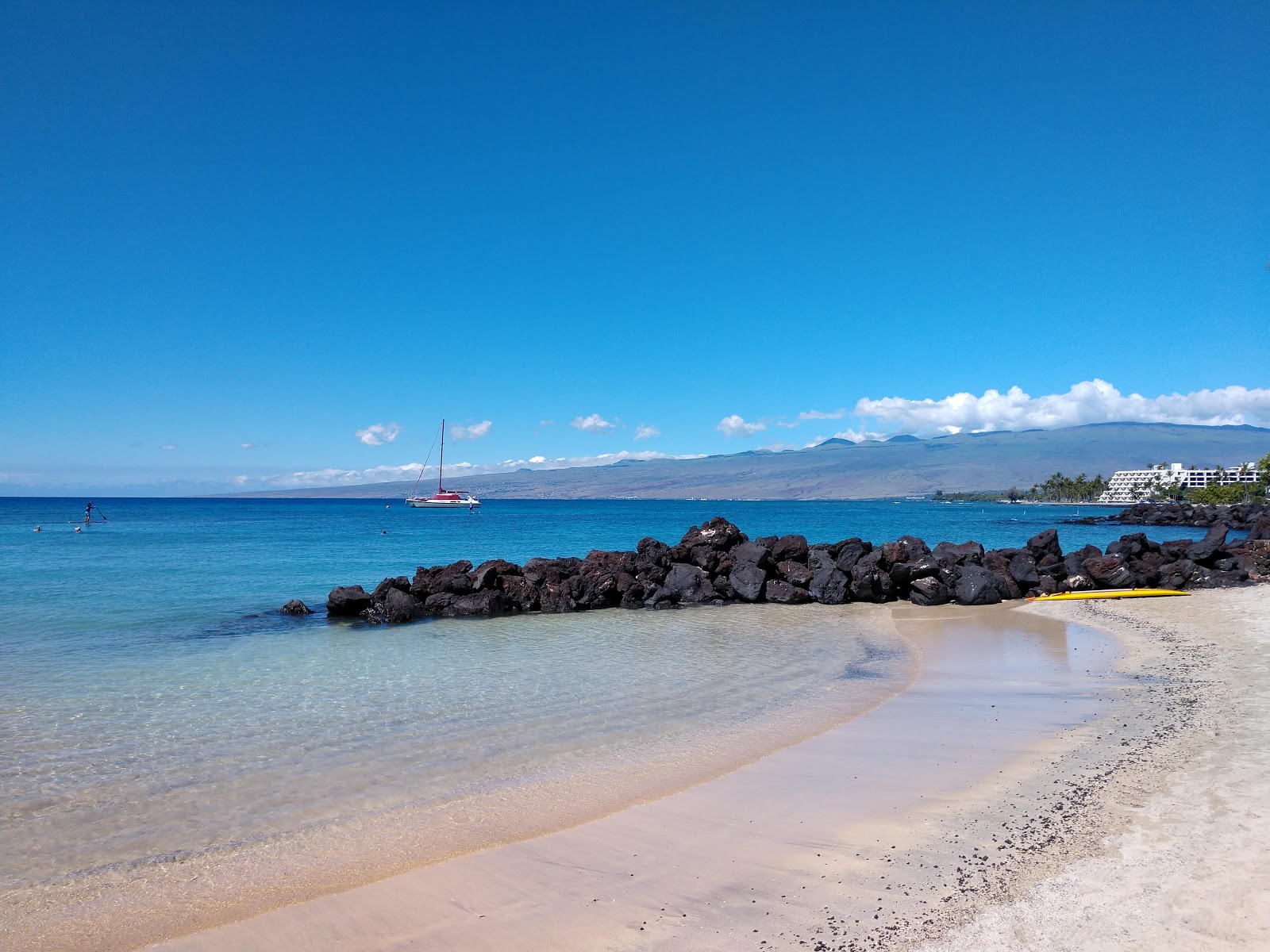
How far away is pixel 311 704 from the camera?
10477mm

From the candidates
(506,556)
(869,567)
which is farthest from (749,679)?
(506,556)

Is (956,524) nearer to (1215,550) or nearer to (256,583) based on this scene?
(1215,550)

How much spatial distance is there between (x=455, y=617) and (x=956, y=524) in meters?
84.6

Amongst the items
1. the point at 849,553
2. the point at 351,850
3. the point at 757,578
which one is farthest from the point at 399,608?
the point at 849,553

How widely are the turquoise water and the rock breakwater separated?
127cm

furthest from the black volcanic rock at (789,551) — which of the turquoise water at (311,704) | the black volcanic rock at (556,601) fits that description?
the black volcanic rock at (556,601)

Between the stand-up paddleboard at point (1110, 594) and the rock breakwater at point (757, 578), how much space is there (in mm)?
668

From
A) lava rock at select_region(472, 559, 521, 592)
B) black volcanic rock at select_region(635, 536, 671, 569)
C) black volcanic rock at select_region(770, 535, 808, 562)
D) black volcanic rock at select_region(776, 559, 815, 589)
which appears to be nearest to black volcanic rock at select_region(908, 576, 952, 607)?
black volcanic rock at select_region(776, 559, 815, 589)

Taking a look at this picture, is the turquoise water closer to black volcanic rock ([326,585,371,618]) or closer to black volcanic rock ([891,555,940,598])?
A: black volcanic rock ([326,585,371,618])

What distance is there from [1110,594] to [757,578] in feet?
32.9

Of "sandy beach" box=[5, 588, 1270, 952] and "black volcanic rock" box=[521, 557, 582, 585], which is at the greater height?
"black volcanic rock" box=[521, 557, 582, 585]

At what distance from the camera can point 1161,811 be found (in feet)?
19.0

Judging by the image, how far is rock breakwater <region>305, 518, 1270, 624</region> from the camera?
20.3 m

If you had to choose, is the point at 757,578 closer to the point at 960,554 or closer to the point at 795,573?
the point at 795,573
